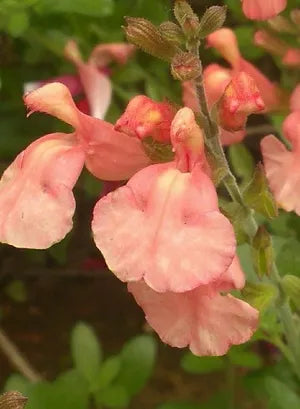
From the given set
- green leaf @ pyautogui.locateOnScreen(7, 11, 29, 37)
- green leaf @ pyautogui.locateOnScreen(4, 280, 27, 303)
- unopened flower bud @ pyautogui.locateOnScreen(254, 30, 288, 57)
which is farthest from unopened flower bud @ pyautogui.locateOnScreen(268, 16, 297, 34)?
green leaf @ pyautogui.locateOnScreen(4, 280, 27, 303)

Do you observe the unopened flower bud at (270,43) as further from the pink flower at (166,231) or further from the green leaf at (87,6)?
the pink flower at (166,231)

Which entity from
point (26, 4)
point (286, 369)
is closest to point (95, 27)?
point (26, 4)

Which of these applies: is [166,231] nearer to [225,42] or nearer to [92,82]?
[225,42]

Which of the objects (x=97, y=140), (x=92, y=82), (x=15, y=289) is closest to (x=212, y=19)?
(x=97, y=140)

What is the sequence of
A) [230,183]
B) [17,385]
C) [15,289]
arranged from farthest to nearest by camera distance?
1. [15,289]
2. [17,385]
3. [230,183]

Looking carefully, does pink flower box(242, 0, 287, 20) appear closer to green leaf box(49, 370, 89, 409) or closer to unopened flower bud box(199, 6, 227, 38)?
unopened flower bud box(199, 6, 227, 38)

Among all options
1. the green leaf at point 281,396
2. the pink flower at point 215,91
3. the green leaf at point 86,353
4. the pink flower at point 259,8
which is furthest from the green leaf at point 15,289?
the pink flower at point 259,8
